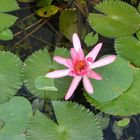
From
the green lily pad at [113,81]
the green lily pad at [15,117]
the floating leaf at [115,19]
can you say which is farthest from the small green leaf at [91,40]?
the green lily pad at [15,117]

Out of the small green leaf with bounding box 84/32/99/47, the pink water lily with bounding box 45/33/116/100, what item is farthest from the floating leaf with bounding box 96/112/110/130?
the small green leaf with bounding box 84/32/99/47

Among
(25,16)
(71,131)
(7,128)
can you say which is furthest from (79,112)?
(25,16)

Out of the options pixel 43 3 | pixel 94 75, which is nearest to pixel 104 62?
pixel 94 75

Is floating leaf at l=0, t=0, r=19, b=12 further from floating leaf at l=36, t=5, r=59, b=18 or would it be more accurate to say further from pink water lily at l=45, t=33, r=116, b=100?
pink water lily at l=45, t=33, r=116, b=100

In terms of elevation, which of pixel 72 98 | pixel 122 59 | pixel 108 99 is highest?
pixel 122 59

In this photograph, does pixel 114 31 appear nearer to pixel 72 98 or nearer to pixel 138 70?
pixel 138 70

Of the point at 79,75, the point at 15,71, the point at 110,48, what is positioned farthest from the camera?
the point at 110,48
